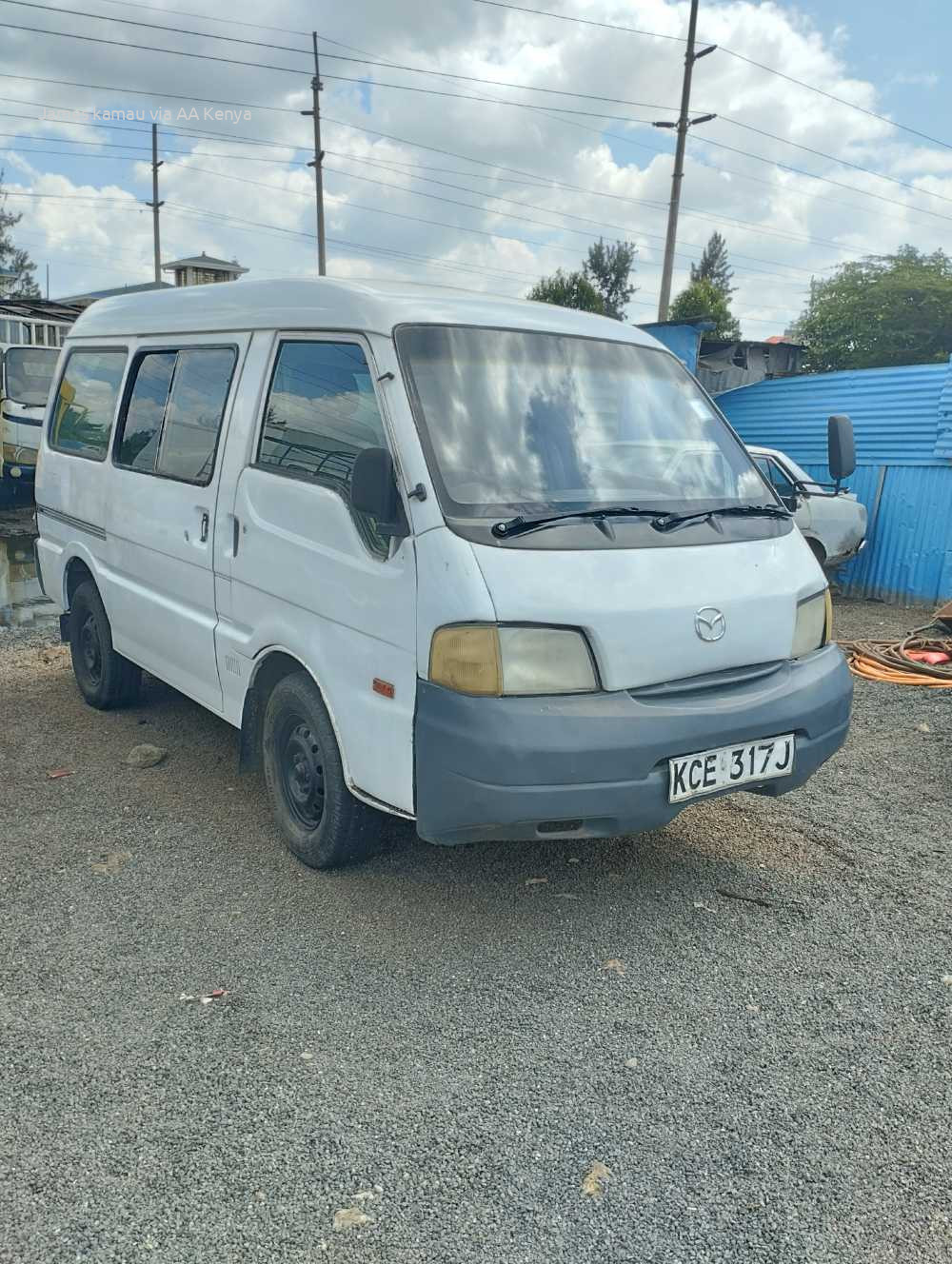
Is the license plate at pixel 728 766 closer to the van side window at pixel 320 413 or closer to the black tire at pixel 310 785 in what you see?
the black tire at pixel 310 785

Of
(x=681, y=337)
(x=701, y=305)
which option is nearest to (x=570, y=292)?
(x=701, y=305)

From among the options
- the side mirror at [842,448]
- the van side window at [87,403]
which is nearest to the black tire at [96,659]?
the van side window at [87,403]

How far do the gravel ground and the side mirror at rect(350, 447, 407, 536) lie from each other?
1385 mm

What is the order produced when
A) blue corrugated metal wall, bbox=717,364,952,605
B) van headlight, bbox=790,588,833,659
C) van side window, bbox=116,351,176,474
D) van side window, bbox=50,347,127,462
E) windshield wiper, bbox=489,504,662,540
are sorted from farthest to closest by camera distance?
blue corrugated metal wall, bbox=717,364,952,605
van side window, bbox=50,347,127,462
van side window, bbox=116,351,176,474
van headlight, bbox=790,588,833,659
windshield wiper, bbox=489,504,662,540

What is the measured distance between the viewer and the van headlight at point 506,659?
2.89 metres

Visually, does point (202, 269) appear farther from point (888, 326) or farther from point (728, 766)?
point (728, 766)

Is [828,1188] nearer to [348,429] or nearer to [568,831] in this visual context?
[568,831]

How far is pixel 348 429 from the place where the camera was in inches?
135

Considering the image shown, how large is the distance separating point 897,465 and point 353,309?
886cm

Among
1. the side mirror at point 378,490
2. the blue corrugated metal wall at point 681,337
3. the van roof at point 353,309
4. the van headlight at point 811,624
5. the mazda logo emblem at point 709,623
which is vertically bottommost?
the van headlight at point 811,624

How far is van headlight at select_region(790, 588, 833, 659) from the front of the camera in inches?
139

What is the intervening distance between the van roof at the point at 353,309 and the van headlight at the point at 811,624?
4.29 ft

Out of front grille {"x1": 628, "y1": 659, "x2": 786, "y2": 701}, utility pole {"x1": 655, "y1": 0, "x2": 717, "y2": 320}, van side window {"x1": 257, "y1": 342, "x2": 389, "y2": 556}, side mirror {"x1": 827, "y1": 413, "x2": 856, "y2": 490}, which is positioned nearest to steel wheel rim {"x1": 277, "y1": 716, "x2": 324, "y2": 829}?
van side window {"x1": 257, "y1": 342, "x2": 389, "y2": 556}

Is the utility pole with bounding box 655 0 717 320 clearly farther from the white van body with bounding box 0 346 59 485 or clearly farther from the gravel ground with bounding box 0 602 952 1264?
the gravel ground with bounding box 0 602 952 1264
